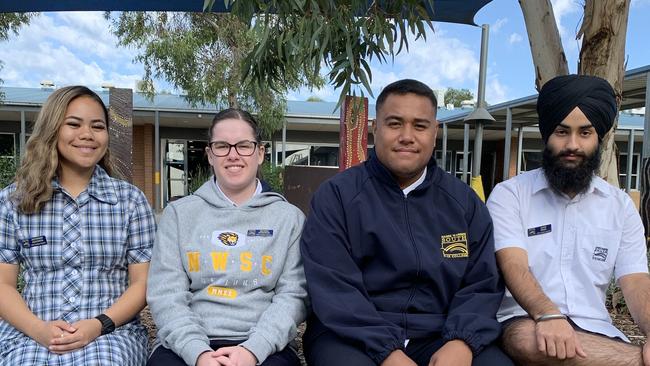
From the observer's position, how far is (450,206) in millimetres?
2586

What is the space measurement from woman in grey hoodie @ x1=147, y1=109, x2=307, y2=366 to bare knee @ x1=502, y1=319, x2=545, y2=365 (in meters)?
0.98

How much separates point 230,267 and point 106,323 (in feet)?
2.03

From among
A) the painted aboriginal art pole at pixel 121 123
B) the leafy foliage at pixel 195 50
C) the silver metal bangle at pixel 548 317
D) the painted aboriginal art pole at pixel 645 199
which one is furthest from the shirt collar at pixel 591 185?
the leafy foliage at pixel 195 50

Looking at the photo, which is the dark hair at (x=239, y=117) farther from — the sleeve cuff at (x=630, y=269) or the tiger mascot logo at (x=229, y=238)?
the sleeve cuff at (x=630, y=269)

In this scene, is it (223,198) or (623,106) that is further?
(623,106)

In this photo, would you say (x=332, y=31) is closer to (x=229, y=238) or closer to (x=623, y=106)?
(x=229, y=238)

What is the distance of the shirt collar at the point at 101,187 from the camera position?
8.57 feet

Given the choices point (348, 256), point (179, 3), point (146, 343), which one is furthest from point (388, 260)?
point (179, 3)

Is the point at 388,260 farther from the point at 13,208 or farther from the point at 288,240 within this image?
the point at 13,208

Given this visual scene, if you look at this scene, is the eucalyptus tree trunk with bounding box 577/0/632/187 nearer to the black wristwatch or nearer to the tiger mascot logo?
the tiger mascot logo

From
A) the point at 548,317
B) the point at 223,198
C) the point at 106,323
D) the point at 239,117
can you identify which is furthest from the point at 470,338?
the point at 106,323

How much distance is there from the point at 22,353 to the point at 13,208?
678 millimetres

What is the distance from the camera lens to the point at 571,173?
2570 mm

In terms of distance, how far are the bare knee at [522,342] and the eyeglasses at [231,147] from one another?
1.52 m
